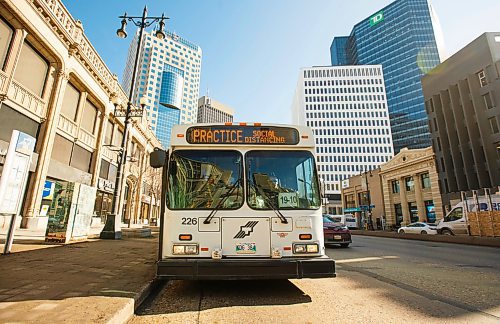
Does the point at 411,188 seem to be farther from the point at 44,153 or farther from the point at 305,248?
the point at 44,153

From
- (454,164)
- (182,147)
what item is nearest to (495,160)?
(454,164)

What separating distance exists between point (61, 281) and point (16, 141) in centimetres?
443

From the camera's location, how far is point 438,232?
22.2 m

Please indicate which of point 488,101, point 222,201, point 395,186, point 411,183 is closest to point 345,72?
point 395,186

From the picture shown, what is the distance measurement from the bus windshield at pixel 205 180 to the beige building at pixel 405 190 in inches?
1371

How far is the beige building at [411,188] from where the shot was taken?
122 ft

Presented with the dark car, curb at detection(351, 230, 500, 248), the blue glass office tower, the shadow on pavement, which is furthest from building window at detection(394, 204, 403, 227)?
the blue glass office tower

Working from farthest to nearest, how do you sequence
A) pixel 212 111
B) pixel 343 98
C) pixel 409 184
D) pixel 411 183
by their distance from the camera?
pixel 212 111
pixel 343 98
pixel 409 184
pixel 411 183

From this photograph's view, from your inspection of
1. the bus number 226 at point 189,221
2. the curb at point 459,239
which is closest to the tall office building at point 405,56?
the curb at point 459,239

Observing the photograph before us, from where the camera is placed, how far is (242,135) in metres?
5.14

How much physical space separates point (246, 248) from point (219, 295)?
3.29ft

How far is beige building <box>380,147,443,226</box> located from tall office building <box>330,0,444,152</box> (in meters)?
74.0

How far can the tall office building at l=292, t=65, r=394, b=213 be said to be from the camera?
94000mm

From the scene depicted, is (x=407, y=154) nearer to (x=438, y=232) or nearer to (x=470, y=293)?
(x=438, y=232)
